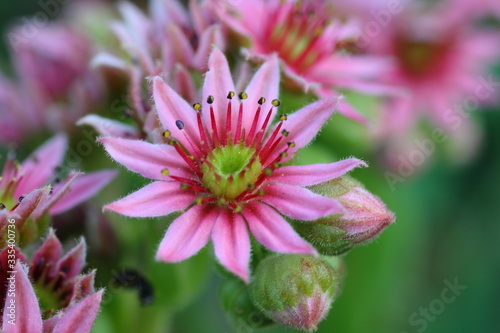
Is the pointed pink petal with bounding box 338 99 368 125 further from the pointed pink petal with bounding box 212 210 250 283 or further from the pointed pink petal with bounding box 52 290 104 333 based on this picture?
the pointed pink petal with bounding box 52 290 104 333

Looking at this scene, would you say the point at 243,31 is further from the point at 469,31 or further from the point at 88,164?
the point at 469,31

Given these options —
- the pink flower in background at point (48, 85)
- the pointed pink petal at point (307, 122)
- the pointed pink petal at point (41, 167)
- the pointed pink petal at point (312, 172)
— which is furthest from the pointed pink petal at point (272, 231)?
the pink flower in background at point (48, 85)

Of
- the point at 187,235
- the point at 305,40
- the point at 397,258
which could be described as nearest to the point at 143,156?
the point at 187,235

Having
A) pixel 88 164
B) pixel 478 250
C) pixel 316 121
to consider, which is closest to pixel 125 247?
pixel 88 164

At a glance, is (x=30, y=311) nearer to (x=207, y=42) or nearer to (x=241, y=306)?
(x=241, y=306)

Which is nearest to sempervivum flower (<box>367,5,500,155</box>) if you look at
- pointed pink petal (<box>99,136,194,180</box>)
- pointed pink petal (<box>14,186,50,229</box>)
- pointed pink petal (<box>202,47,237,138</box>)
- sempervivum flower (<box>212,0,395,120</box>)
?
sempervivum flower (<box>212,0,395,120</box>)
